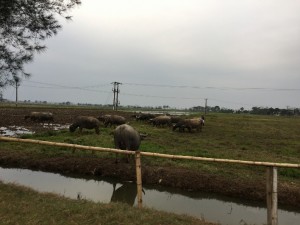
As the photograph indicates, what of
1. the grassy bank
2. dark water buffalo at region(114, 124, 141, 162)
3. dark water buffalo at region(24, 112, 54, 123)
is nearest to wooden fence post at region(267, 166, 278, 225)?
the grassy bank

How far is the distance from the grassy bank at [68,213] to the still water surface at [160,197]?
5.99 feet

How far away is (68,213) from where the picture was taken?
686 cm

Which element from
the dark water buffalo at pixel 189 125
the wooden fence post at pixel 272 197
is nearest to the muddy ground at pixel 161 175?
the wooden fence post at pixel 272 197

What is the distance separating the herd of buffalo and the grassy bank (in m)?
5.60

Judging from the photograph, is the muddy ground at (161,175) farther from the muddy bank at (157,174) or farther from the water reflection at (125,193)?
the water reflection at (125,193)

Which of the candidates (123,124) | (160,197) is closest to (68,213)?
(160,197)

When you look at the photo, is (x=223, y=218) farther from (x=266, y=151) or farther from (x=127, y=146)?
(x=266, y=151)

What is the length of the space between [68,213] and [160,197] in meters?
4.03

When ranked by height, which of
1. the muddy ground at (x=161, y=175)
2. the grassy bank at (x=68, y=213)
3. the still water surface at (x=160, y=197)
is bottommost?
the still water surface at (x=160, y=197)

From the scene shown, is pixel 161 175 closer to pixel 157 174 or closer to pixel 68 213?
pixel 157 174

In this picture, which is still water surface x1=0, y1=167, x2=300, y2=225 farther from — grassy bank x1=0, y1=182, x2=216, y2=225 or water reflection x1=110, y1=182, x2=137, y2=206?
grassy bank x1=0, y1=182, x2=216, y2=225

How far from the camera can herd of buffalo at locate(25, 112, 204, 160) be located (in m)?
13.4

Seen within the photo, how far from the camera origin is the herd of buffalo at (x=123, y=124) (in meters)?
13.4

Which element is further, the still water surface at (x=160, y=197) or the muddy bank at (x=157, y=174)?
the muddy bank at (x=157, y=174)
